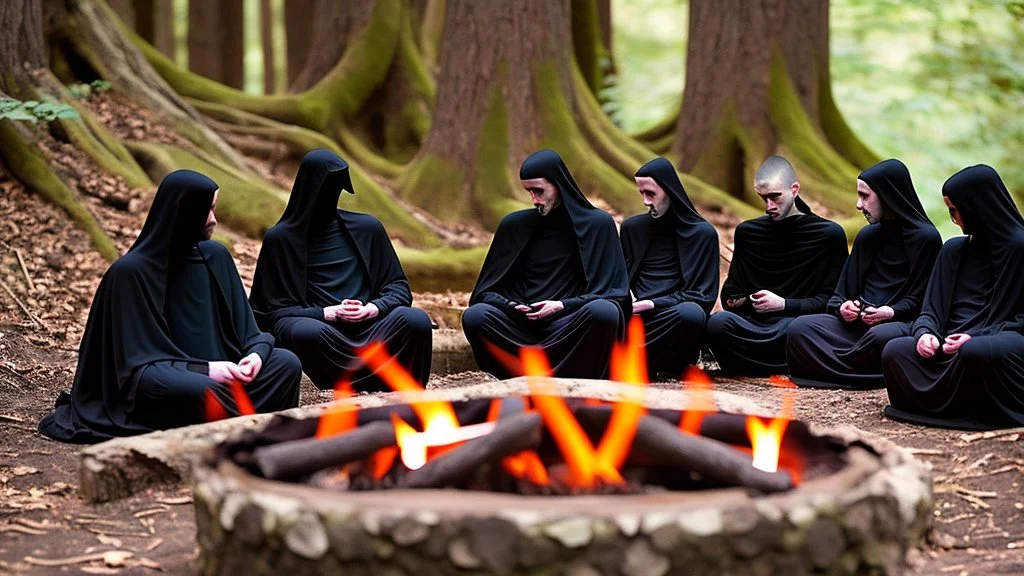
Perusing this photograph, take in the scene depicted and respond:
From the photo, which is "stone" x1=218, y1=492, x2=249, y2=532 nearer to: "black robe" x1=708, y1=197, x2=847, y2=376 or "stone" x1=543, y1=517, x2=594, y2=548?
"stone" x1=543, y1=517, x2=594, y2=548

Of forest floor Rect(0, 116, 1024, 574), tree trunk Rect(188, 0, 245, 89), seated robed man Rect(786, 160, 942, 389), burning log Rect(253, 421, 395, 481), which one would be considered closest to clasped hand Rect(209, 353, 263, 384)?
forest floor Rect(0, 116, 1024, 574)

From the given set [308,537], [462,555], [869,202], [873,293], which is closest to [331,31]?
[869,202]

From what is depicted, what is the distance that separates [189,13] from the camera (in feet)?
56.8

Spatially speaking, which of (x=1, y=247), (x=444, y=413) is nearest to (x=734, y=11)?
(x=1, y=247)

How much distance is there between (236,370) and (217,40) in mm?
12500

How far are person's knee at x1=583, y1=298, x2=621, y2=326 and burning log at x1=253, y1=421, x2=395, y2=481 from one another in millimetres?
3659

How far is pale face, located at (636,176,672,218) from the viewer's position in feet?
28.1

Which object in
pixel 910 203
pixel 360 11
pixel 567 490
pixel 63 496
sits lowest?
pixel 63 496

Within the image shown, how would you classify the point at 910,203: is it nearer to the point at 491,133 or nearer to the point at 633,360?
the point at 633,360

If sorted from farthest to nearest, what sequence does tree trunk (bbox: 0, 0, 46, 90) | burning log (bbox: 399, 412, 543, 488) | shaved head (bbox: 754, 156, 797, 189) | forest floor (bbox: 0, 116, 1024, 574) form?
1. tree trunk (bbox: 0, 0, 46, 90)
2. shaved head (bbox: 754, 156, 797, 189)
3. forest floor (bbox: 0, 116, 1024, 574)
4. burning log (bbox: 399, 412, 543, 488)

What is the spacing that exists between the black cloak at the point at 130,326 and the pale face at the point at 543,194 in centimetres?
253

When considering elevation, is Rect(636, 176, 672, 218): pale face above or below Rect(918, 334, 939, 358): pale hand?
above

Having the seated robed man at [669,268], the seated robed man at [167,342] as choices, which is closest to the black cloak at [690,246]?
the seated robed man at [669,268]

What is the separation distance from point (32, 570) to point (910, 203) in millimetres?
5974
